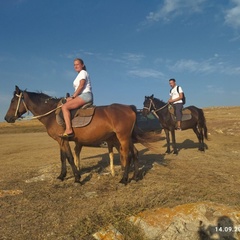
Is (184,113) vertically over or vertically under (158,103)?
under

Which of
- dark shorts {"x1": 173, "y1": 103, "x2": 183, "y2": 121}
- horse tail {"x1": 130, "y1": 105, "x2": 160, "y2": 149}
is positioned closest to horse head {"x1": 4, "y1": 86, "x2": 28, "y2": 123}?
horse tail {"x1": 130, "y1": 105, "x2": 160, "y2": 149}

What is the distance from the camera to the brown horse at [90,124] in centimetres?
745

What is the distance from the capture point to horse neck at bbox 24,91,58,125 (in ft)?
26.2

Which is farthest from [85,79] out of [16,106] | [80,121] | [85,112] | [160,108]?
[160,108]

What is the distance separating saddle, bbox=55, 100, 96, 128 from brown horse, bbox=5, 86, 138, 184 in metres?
0.12

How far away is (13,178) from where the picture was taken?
838cm

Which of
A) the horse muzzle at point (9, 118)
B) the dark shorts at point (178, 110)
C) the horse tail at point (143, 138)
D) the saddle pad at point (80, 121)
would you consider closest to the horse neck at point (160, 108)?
the dark shorts at point (178, 110)

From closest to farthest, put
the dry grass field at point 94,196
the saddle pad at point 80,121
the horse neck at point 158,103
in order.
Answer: the dry grass field at point 94,196
the saddle pad at point 80,121
the horse neck at point 158,103

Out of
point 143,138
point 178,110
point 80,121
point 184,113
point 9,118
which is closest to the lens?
point 80,121

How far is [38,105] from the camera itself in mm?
8031

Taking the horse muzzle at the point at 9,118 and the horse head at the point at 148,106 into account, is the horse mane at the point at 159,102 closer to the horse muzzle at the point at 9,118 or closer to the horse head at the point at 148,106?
the horse head at the point at 148,106

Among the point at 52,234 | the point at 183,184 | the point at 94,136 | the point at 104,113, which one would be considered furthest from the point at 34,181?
the point at 183,184

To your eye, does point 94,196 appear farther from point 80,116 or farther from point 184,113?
point 184,113

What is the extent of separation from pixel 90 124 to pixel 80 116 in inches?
13.9
